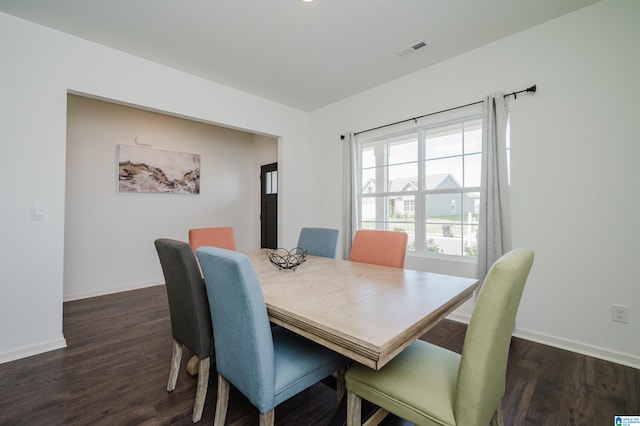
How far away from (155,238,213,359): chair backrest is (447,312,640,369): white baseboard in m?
2.62

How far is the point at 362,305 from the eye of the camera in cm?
121

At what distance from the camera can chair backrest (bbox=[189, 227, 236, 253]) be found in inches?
103

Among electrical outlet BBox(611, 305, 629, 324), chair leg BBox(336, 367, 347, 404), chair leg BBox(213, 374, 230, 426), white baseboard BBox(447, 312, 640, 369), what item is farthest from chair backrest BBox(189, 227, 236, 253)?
electrical outlet BBox(611, 305, 629, 324)

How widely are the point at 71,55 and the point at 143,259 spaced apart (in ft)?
8.54

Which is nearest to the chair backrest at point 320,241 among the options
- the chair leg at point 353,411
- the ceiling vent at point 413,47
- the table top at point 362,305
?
the table top at point 362,305

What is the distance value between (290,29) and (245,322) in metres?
2.43

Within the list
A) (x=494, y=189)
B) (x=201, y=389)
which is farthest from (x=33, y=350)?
(x=494, y=189)

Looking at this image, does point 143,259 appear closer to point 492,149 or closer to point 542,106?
point 492,149

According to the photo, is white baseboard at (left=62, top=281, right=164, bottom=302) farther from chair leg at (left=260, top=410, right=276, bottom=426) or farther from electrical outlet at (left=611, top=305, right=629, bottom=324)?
electrical outlet at (left=611, top=305, right=629, bottom=324)

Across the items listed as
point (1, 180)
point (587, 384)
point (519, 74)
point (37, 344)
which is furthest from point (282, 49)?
point (587, 384)

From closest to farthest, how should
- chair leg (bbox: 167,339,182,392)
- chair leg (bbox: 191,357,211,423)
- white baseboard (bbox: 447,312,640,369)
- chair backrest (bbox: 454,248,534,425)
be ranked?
chair backrest (bbox: 454,248,534,425) → chair leg (bbox: 191,357,211,423) → chair leg (bbox: 167,339,182,392) → white baseboard (bbox: 447,312,640,369)

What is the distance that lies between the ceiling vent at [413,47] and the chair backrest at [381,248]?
183 cm

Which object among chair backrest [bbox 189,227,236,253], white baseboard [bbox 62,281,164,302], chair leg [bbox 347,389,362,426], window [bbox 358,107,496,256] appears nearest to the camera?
chair leg [bbox 347,389,362,426]

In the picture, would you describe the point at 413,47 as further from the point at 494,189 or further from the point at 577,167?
the point at 577,167
